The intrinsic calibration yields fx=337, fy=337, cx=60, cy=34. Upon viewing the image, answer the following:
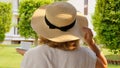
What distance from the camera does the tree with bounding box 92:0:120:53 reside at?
10.1 meters

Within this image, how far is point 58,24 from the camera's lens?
1.36 metres

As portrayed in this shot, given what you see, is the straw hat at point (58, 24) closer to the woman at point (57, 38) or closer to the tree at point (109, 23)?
the woman at point (57, 38)

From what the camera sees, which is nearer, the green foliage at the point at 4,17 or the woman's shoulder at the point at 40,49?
the woman's shoulder at the point at 40,49

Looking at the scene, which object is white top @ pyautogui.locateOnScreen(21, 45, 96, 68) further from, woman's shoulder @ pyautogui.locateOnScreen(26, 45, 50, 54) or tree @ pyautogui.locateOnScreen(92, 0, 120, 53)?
tree @ pyautogui.locateOnScreen(92, 0, 120, 53)

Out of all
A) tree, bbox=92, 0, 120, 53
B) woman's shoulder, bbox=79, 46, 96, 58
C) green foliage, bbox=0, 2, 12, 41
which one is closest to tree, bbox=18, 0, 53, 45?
green foliage, bbox=0, 2, 12, 41

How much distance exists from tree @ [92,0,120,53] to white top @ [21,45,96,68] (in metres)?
8.72

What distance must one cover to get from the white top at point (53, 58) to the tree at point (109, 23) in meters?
8.72

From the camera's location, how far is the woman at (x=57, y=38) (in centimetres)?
135

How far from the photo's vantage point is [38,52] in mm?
Answer: 1361

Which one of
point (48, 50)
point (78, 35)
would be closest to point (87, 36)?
point (78, 35)

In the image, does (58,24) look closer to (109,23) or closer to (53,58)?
(53,58)

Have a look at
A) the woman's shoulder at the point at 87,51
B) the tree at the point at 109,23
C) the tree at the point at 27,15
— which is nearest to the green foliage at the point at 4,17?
the tree at the point at 27,15

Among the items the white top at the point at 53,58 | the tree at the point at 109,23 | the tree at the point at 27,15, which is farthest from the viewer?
the tree at the point at 27,15

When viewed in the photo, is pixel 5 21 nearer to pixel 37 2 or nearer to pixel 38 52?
pixel 37 2
